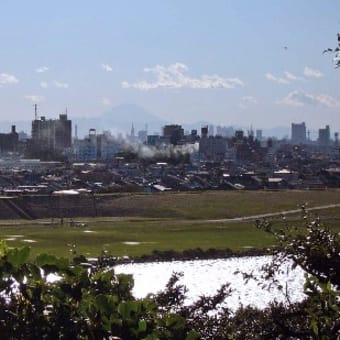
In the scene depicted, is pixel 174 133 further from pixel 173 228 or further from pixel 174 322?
pixel 174 322

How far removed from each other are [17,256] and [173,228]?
2033 inches

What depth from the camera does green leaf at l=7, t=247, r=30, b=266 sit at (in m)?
4.75

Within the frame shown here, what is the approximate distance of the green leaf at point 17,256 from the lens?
4746mm

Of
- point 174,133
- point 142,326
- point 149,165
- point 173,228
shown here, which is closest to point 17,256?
point 142,326

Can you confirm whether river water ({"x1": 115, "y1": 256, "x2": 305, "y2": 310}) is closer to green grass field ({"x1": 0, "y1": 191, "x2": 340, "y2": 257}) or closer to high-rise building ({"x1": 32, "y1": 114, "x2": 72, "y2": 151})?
green grass field ({"x1": 0, "y1": 191, "x2": 340, "y2": 257})

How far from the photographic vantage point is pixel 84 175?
327 feet

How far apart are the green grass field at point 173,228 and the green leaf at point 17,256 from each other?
26.8 metres

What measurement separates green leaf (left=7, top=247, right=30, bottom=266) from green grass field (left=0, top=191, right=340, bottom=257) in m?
26.8

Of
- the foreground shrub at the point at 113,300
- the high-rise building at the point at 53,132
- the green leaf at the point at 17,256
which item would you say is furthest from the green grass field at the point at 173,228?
the high-rise building at the point at 53,132

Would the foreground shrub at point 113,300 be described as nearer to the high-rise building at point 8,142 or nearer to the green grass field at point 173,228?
the green grass field at point 173,228

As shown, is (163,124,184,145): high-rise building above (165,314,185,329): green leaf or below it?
above

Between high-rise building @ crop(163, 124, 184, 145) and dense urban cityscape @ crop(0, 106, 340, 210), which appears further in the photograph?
high-rise building @ crop(163, 124, 184, 145)

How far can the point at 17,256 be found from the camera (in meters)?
4.76

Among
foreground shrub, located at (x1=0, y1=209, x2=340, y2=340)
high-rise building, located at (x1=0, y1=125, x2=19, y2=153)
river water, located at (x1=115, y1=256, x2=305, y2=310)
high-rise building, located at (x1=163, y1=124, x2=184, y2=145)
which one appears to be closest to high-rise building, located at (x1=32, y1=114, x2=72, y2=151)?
high-rise building, located at (x1=0, y1=125, x2=19, y2=153)
